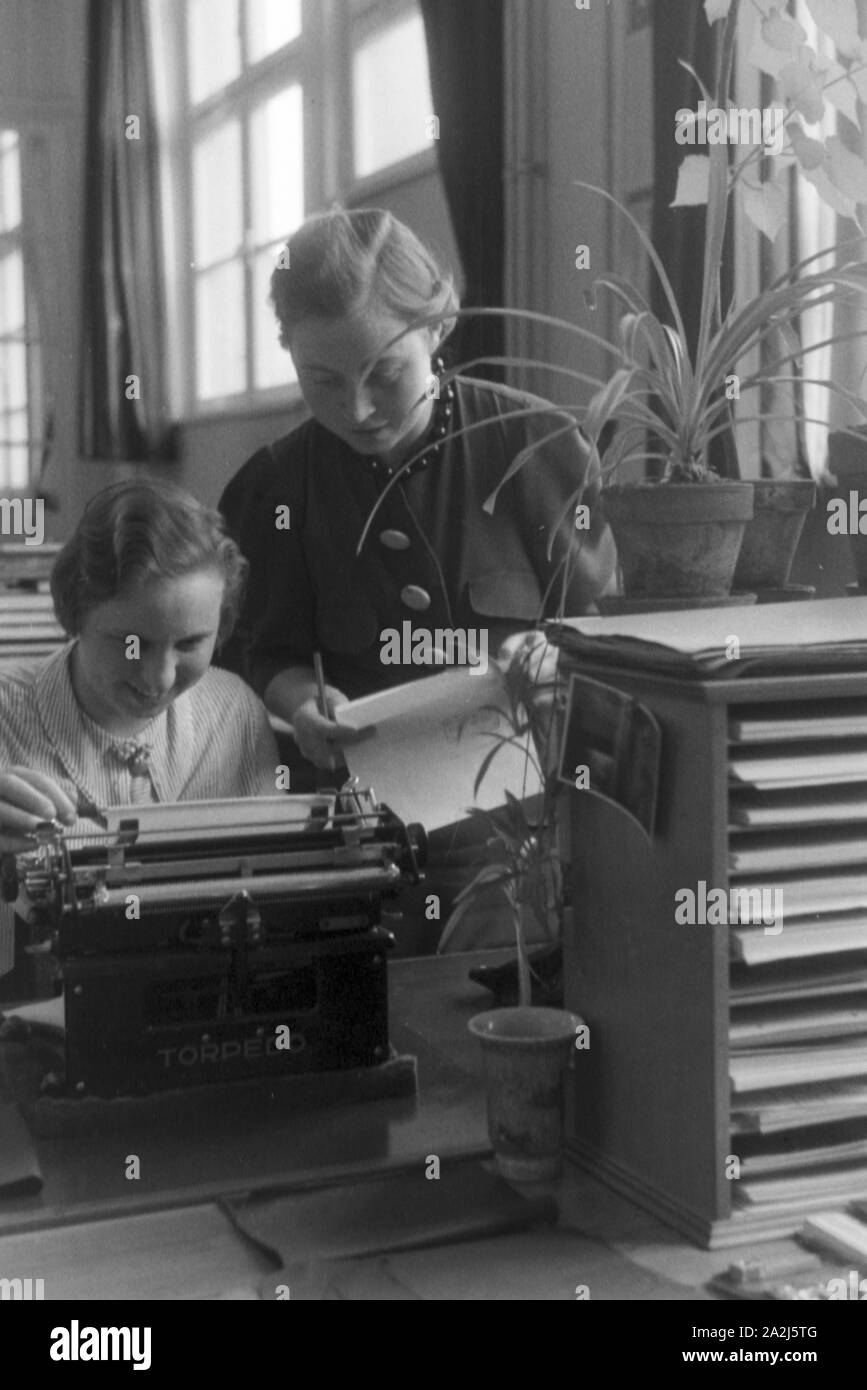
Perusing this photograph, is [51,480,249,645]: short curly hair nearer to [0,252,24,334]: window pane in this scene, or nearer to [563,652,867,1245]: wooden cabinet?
[563,652,867,1245]: wooden cabinet

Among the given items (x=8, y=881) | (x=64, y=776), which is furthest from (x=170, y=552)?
(x=8, y=881)

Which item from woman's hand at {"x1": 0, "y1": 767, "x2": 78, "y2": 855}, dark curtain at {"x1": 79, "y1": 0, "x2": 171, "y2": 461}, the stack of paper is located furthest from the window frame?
the stack of paper

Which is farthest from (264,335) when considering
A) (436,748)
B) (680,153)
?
(436,748)

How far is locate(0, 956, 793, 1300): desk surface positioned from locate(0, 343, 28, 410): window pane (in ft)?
9.78

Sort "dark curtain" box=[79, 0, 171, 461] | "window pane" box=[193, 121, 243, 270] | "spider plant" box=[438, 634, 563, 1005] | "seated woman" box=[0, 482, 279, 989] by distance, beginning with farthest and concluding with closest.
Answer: "dark curtain" box=[79, 0, 171, 461], "window pane" box=[193, 121, 243, 270], "seated woman" box=[0, 482, 279, 989], "spider plant" box=[438, 634, 563, 1005]

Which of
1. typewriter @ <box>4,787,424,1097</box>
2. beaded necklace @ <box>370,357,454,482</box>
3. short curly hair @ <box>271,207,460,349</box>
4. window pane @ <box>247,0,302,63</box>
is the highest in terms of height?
window pane @ <box>247,0,302,63</box>

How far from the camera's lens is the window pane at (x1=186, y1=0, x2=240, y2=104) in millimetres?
3143

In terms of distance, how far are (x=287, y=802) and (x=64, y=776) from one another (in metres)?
0.51

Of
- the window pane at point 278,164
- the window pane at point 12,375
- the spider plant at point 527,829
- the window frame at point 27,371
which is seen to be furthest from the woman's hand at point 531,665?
the window pane at point 12,375

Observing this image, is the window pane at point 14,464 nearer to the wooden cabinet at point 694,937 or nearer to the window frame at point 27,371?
the window frame at point 27,371

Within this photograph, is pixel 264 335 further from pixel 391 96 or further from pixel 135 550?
pixel 135 550

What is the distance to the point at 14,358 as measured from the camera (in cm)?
386

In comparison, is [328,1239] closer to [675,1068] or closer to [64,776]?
[675,1068]
